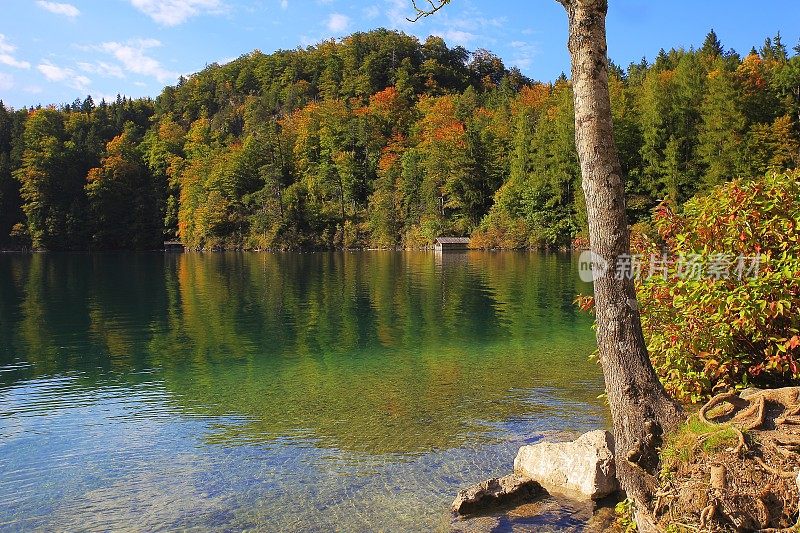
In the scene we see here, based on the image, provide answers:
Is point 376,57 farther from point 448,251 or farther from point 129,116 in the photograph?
point 448,251

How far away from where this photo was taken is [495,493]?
5.72 m

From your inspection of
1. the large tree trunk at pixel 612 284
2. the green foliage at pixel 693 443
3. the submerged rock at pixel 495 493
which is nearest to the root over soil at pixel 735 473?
the green foliage at pixel 693 443

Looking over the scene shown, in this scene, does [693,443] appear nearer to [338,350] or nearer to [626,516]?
[626,516]

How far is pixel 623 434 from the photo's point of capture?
16.8 feet

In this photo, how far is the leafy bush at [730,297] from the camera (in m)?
6.69

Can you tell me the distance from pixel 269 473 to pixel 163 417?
10.9 feet

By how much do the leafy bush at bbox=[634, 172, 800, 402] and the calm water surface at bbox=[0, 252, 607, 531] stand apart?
1640mm

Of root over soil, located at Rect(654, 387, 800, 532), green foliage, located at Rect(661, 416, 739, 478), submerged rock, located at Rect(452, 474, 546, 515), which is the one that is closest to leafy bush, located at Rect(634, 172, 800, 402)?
root over soil, located at Rect(654, 387, 800, 532)

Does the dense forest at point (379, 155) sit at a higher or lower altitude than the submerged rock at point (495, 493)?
higher

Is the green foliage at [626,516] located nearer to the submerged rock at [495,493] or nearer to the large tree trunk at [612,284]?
the large tree trunk at [612,284]

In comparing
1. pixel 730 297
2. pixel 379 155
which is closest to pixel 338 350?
pixel 730 297

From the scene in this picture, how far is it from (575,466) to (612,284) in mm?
2016

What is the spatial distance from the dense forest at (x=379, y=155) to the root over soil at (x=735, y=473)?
52470 mm

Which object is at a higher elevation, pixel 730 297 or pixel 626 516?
pixel 730 297
